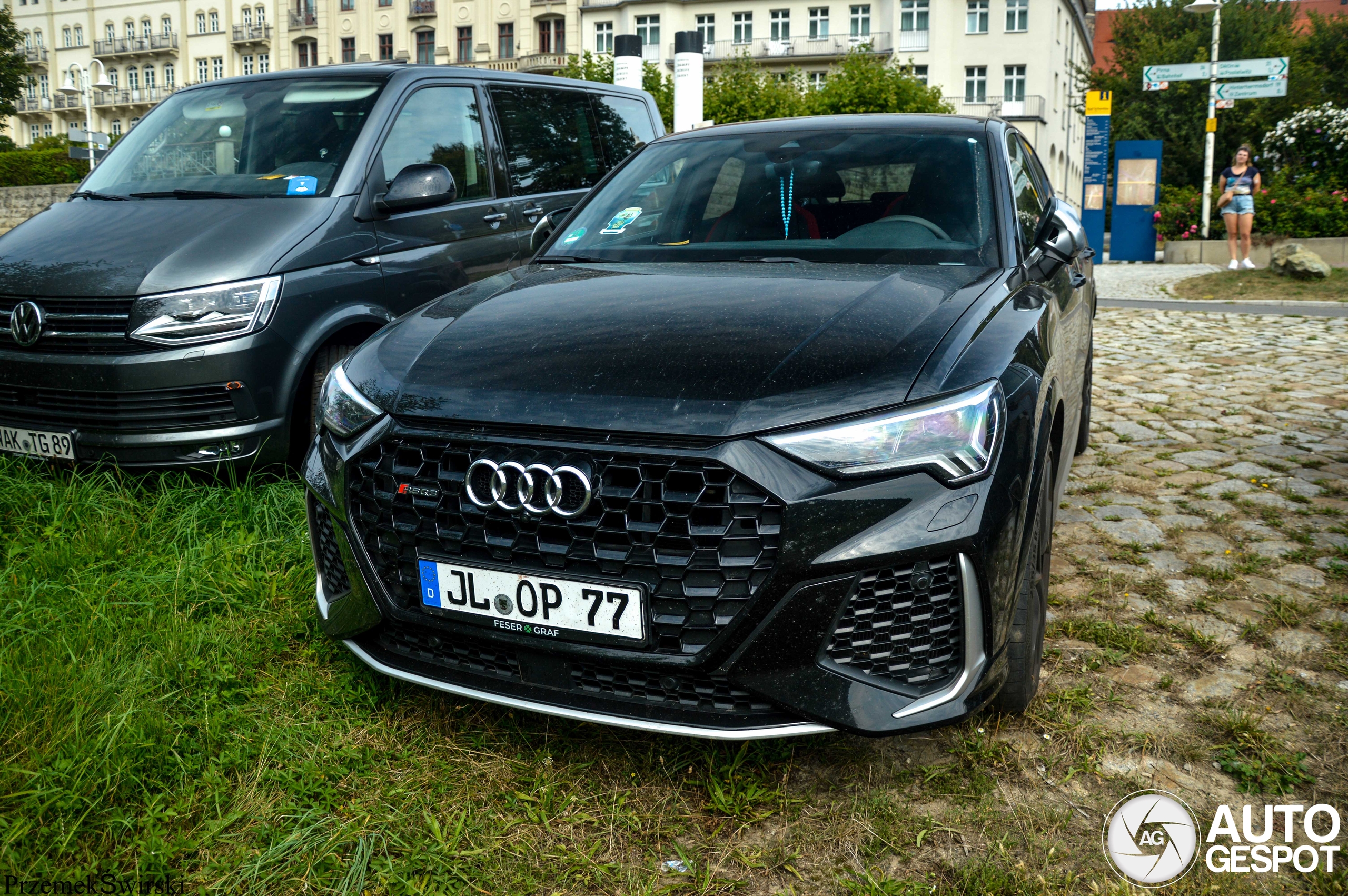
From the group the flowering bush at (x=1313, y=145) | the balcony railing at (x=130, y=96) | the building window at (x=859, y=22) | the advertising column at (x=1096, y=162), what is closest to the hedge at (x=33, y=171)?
the advertising column at (x=1096, y=162)

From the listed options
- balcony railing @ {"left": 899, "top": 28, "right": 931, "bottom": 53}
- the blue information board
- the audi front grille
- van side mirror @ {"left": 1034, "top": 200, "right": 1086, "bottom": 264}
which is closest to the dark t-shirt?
the blue information board

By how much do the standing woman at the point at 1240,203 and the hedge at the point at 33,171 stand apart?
114 ft

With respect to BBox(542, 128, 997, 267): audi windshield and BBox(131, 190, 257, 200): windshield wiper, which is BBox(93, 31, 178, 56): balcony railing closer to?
BBox(131, 190, 257, 200): windshield wiper

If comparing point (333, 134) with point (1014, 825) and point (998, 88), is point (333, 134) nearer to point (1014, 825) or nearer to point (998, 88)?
point (1014, 825)

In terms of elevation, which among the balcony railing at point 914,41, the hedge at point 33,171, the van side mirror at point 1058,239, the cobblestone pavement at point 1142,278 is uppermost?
the balcony railing at point 914,41

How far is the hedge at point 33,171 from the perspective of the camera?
37188 millimetres

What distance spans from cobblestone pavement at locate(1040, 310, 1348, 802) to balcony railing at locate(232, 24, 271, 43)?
75.8 meters

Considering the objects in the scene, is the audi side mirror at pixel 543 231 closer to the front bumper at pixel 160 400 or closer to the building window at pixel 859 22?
the front bumper at pixel 160 400

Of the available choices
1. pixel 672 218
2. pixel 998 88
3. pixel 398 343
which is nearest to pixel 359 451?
pixel 398 343

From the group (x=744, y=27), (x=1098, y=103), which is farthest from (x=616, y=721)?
(x=744, y=27)

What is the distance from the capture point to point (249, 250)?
433cm

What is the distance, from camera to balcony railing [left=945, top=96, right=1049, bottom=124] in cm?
5522

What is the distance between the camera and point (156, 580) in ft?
11.5

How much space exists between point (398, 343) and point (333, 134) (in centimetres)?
265
